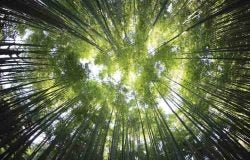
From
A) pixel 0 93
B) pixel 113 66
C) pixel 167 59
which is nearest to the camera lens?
pixel 0 93

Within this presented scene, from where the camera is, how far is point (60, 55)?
27.1 feet

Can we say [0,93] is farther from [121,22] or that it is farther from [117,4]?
[121,22]

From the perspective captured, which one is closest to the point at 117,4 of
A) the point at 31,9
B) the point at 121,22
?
the point at 121,22

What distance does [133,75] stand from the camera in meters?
9.17

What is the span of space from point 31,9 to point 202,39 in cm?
489

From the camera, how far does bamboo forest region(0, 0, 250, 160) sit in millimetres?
5621

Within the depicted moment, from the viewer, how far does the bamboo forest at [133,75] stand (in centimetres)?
562

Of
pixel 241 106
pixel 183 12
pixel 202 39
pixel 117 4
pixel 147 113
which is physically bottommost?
pixel 147 113

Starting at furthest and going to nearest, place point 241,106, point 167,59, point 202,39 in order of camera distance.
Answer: point 167,59 → point 202,39 → point 241,106

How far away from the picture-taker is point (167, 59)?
867cm

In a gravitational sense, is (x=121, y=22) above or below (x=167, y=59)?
above

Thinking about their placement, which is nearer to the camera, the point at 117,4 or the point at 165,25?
the point at 117,4

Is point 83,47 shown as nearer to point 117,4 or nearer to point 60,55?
point 60,55

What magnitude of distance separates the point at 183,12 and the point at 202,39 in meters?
0.86
